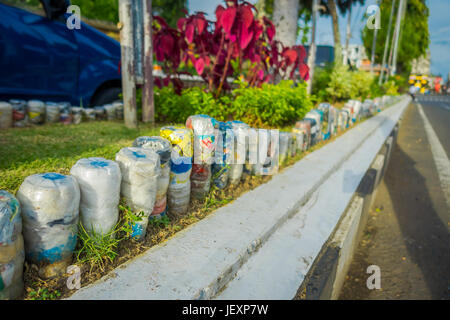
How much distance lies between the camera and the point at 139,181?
1.59 m

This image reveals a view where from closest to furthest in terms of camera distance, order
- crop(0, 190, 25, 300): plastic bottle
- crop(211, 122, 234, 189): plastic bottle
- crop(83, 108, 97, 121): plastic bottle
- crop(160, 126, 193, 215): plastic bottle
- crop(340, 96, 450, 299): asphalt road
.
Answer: crop(0, 190, 25, 300): plastic bottle → crop(160, 126, 193, 215): plastic bottle → crop(340, 96, 450, 299): asphalt road → crop(211, 122, 234, 189): plastic bottle → crop(83, 108, 97, 121): plastic bottle

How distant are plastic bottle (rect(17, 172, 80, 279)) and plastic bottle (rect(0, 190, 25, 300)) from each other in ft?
0.21

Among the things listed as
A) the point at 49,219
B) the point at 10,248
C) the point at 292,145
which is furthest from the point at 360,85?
the point at 10,248

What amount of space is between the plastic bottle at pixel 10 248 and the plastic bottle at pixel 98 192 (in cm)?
28

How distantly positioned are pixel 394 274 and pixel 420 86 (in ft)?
226

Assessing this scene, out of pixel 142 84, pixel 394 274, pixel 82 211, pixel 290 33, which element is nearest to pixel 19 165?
pixel 82 211

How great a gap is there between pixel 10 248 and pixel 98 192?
40 cm

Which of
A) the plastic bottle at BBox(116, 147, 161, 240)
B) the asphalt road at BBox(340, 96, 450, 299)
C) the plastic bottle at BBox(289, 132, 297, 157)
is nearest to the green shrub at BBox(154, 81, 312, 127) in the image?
the plastic bottle at BBox(289, 132, 297, 157)

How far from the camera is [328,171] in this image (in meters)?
3.23

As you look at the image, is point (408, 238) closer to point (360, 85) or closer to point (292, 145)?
point (292, 145)

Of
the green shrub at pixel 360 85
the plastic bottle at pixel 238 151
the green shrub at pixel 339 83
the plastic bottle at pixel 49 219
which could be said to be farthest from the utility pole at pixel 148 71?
the green shrub at pixel 360 85

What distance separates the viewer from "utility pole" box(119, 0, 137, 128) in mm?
3420

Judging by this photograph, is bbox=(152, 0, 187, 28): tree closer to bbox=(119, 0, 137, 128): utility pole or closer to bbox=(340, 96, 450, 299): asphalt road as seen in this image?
bbox=(119, 0, 137, 128): utility pole

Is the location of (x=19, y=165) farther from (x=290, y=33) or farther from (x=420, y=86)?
(x=420, y=86)
